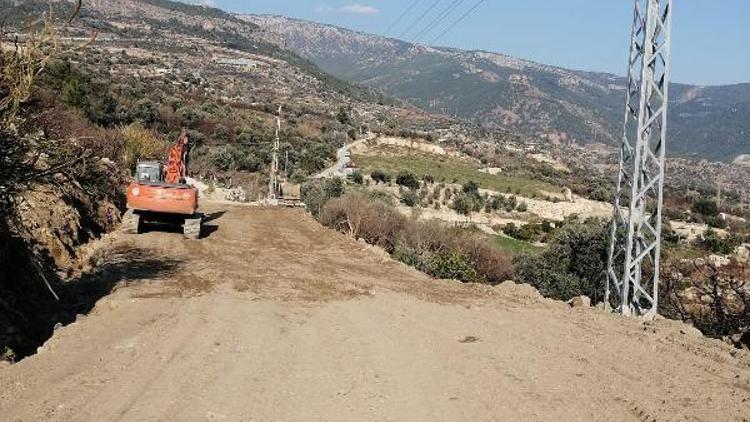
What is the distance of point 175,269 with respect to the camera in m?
14.8

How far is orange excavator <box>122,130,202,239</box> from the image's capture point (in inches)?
743

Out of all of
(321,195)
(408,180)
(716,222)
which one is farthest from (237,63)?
(321,195)

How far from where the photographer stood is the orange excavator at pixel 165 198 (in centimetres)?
1888

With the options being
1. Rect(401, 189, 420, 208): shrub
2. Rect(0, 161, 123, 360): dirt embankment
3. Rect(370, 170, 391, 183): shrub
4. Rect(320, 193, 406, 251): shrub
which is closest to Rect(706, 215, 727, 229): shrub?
Rect(401, 189, 420, 208): shrub

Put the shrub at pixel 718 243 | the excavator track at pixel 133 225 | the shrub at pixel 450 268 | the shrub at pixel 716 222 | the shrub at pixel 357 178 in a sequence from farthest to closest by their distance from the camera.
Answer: the shrub at pixel 716 222 < the shrub at pixel 357 178 < the shrub at pixel 718 243 < the excavator track at pixel 133 225 < the shrub at pixel 450 268

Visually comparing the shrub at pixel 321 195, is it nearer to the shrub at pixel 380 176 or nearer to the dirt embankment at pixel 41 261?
the dirt embankment at pixel 41 261

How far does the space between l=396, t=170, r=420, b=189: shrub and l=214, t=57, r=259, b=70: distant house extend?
60.0 meters

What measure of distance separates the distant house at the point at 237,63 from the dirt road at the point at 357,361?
104540 millimetres

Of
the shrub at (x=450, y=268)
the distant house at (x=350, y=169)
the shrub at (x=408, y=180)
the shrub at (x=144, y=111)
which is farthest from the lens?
the shrub at (x=408, y=180)

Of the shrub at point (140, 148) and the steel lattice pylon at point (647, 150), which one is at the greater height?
the steel lattice pylon at point (647, 150)

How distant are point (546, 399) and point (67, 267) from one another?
11.1m

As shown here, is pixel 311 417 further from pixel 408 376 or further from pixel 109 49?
pixel 109 49

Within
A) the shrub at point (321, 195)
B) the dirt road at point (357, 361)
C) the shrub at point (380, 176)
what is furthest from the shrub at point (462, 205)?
the dirt road at point (357, 361)

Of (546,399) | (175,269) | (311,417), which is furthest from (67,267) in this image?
(546,399)
